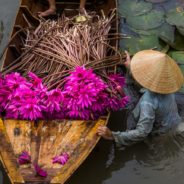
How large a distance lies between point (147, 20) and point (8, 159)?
346cm

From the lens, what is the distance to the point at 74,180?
4719 mm

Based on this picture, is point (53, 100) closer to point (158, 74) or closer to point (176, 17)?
point (158, 74)

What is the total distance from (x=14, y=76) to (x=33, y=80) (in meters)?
0.22

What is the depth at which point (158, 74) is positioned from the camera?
4.10 meters

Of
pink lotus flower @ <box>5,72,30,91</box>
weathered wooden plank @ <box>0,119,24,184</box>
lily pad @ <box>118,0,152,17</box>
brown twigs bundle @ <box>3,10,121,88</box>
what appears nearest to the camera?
weathered wooden plank @ <box>0,119,24,184</box>

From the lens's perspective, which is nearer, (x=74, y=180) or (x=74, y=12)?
(x=74, y=180)

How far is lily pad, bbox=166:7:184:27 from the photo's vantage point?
6312 mm

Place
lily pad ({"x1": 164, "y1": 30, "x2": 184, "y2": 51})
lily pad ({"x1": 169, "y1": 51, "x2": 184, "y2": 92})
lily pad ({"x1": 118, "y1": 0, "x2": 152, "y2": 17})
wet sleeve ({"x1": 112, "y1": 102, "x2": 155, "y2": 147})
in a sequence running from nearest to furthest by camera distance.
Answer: wet sleeve ({"x1": 112, "y1": 102, "x2": 155, "y2": 147}) < lily pad ({"x1": 169, "y1": 51, "x2": 184, "y2": 92}) < lily pad ({"x1": 164, "y1": 30, "x2": 184, "y2": 51}) < lily pad ({"x1": 118, "y1": 0, "x2": 152, "y2": 17})

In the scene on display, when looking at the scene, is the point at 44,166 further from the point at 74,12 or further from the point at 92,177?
the point at 74,12

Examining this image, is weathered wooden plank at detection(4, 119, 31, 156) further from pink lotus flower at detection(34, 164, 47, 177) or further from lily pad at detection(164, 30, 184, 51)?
lily pad at detection(164, 30, 184, 51)

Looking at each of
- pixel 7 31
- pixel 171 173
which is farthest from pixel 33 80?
pixel 7 31

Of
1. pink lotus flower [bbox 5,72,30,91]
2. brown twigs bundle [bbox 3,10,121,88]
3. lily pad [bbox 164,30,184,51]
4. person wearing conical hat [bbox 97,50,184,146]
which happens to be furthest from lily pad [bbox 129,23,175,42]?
pink lotus flower [bbox 5,72,30,91]

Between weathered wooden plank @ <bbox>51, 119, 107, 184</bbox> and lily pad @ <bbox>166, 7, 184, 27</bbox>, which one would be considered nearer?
weathered wooden plank @ <bbox>51, 119, 107, 184</bbox>

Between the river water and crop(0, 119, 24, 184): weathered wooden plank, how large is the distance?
0.72 m
